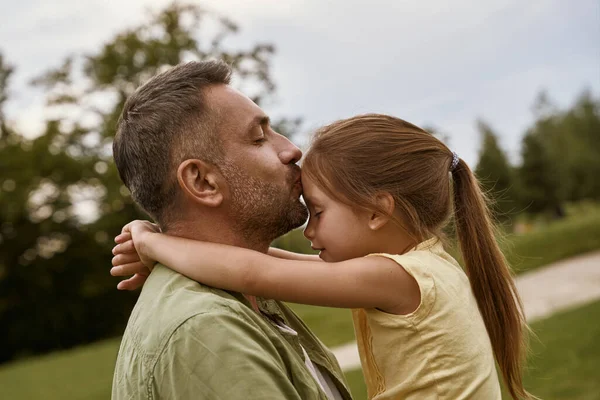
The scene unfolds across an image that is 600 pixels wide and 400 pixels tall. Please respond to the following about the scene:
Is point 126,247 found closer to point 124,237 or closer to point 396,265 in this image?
point 124,237

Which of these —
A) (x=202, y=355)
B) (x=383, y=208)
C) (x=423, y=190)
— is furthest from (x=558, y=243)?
(x=202, y=355)

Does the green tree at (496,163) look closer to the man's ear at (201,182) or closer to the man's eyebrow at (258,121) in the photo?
the man's eyebrow at (258,121)

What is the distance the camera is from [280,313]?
285 cm

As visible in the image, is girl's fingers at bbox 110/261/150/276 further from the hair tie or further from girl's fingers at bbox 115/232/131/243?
the hair tie

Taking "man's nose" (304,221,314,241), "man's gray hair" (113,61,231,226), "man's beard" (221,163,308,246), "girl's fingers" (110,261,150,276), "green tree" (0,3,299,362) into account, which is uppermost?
"man's gray hair" (113,61,231,226)

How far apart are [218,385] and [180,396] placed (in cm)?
10

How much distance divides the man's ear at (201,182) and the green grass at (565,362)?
17.9ft

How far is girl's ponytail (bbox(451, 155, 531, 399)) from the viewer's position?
2898 mm

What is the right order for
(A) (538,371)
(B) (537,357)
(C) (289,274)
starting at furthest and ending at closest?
1. (B) (537,357)
2. (A) (538,371)
3. (C) (289,274)

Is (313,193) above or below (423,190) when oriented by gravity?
below

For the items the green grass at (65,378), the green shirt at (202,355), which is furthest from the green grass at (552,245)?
the green shirt at (202,355)

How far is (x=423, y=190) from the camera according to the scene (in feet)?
9.50

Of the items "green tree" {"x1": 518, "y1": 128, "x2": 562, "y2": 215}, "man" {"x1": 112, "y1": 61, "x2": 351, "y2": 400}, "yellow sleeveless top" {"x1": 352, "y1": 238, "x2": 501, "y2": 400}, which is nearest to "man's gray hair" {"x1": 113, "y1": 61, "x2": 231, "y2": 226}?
"man" {"x1": 112, "y1": 61, "x2": 351, "y2": 400}

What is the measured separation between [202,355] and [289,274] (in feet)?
2.01
